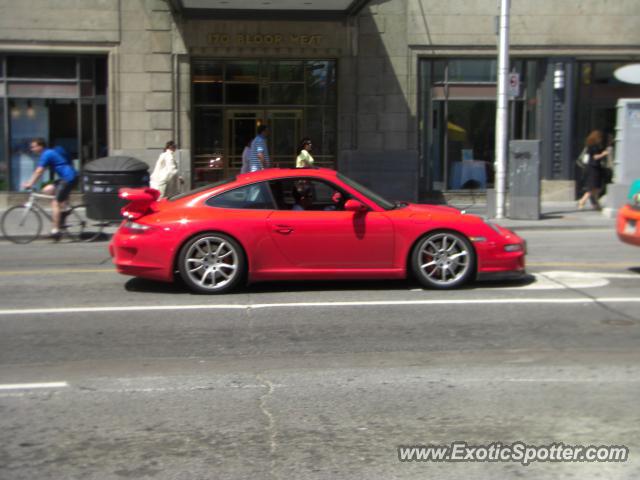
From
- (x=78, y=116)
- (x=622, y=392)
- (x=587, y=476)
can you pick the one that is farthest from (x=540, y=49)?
(x=587, y=476)

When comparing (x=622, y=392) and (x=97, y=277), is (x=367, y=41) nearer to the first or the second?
(x=97, y=277)

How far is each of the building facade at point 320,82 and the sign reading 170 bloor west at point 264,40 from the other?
0.03m

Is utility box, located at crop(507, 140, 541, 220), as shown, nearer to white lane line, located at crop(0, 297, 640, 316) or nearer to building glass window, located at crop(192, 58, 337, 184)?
building glass window, located at crop(192, 58, 337, 184)

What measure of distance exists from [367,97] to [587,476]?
16.9 metres

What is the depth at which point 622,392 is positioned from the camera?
18.3ft

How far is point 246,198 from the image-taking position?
908 cm

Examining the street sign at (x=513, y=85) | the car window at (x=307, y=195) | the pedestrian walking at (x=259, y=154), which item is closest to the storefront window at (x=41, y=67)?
the pedestrian walking at (x=259, y=154)

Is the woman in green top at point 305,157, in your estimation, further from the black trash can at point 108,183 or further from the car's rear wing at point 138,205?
the car's rear wing at point 138,205

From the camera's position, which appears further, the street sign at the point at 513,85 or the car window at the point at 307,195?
the street sign at the point at 513,85

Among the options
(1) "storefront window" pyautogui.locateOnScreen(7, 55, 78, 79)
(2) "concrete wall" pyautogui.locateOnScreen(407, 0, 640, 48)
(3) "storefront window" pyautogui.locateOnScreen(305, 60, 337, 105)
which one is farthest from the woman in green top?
(1) "storefront window" pyautogui.locateOnScreen(7, 55, 78, 79)

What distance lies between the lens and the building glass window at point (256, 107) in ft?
67.4

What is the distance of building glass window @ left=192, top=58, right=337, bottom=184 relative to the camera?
2055cm

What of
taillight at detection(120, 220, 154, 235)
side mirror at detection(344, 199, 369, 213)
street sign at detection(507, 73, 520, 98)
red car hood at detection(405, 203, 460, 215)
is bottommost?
taillight at detection(120, 220, 154, 235)

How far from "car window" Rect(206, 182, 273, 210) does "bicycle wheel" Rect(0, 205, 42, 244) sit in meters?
6.25
